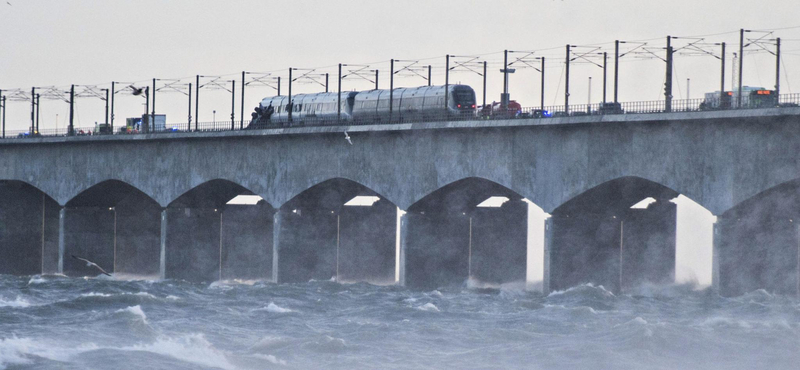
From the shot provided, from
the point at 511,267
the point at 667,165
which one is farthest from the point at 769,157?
the point at 511,267

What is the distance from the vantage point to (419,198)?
59812 millimetres

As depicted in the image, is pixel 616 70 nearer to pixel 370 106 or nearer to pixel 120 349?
pixel 370 106

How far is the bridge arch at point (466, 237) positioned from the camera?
62.1 meters

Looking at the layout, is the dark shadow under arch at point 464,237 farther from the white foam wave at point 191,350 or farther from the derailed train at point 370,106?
the white foam wave at point 191,350

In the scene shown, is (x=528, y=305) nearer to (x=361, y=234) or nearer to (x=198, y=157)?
(x=361, y=234)

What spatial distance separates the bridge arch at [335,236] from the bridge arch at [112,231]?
15.5m

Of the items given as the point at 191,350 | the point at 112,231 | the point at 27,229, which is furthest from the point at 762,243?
the point at 27,229

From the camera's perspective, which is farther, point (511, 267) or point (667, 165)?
point (511, 267)

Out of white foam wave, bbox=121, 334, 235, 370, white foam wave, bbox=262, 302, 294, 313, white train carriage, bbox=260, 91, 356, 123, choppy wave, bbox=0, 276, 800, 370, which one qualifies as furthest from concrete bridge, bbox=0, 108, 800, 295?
white foam wave, bbox=121, 334, 235, 370

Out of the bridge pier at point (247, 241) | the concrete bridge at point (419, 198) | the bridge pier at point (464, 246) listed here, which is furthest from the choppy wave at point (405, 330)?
the bridge pier at point (247, 241)

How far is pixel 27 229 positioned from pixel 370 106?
32.8 metres

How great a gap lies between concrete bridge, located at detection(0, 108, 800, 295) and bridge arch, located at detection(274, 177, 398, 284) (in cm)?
11

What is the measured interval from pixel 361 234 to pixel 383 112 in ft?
33.6

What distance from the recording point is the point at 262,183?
224 feet
